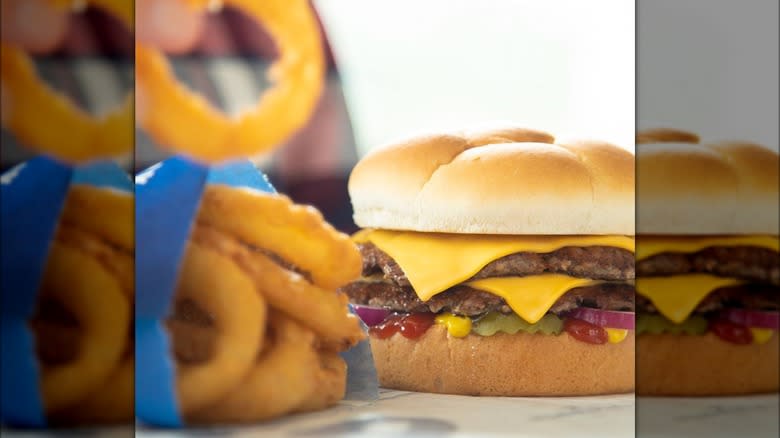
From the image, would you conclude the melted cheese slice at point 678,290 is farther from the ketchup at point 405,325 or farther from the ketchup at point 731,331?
the ketchup at point 405,325

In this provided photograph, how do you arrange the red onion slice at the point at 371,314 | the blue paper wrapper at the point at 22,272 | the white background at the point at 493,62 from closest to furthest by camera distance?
1. the blue paper wrapper at the point at 22,272
2. the red onion slice at the point at 371,314
3. the white background at the point at 493,62

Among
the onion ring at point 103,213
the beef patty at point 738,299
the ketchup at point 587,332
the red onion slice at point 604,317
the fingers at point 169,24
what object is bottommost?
the ketchup at point 587,332

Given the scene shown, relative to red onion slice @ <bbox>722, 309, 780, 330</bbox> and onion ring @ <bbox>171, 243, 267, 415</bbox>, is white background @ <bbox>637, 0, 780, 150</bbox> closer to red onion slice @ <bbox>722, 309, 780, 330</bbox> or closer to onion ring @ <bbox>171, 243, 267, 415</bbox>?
red onion slice @ <bbox>722, 309, 780, 330</bbox>

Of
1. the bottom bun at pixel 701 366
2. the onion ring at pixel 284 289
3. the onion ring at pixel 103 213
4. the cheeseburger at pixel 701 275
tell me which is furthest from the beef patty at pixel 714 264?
the onion ring at pixel 103 213

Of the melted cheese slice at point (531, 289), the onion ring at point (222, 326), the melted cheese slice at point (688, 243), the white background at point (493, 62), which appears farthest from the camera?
the white background at point (493, 62)

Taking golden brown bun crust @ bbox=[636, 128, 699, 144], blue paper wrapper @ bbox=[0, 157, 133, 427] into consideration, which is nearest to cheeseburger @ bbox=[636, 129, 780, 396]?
golden brown bun crust @ bbox=[636, 128, 699, 144]
